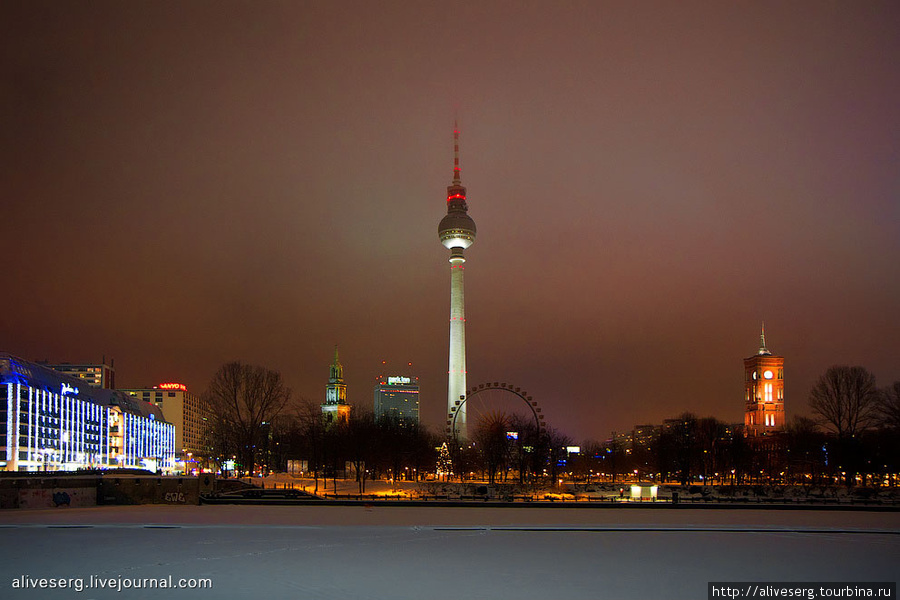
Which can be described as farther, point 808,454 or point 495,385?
point 495,385

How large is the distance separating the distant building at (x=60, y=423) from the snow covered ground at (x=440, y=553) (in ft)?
309

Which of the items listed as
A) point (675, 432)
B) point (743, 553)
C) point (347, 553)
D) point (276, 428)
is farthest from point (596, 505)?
point (276, 428)

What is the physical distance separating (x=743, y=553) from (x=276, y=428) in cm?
12876

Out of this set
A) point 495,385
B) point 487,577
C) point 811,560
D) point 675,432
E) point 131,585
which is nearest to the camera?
point 131,585

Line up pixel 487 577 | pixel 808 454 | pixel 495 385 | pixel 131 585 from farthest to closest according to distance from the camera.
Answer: pixel 495 385, pixel 808 454, pixel 487 577, pixel 131 585

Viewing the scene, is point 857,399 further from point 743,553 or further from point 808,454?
point 743,553

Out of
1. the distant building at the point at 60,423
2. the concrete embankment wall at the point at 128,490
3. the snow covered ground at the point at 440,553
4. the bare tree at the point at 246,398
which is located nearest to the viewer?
the snow covered ground at the point at 440,553

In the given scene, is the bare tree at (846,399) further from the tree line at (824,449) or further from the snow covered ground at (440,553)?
the snow covered ground at (440,553)

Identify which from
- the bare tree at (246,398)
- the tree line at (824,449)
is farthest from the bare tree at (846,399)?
the bare tree at (246,398)

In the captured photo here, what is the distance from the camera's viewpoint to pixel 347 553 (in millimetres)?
23078

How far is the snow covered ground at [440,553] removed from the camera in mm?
17922

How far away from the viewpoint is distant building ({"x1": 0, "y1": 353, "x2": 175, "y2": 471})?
395ft

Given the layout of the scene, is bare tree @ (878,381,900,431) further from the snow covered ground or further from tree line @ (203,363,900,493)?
the snow covered ground

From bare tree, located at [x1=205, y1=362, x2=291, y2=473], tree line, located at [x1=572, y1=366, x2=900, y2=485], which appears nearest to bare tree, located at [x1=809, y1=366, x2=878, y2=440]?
tree line, located at [x1=572, y1=366, x2=900, y2=485]
